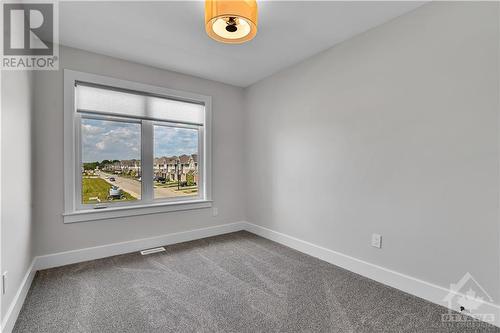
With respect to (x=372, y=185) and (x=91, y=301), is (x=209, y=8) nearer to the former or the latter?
(x=372, y=185)

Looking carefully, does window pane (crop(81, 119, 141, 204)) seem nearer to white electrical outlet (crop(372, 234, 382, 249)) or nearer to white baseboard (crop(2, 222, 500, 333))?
white baseboard (crop(2, 222, 500, 333))

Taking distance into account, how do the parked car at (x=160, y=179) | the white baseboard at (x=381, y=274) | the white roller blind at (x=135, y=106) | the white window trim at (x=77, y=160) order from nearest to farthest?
the white baseboard at (x=381, y=274)
the white window trim at (x=77, y=160)
the white roller blind at (x=135, y=106)
the parked car at (x=160, y=179)

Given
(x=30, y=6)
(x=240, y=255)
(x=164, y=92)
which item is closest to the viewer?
(x=30, y=6)

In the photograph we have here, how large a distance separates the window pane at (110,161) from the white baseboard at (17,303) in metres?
0.90

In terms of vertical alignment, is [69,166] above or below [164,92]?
below

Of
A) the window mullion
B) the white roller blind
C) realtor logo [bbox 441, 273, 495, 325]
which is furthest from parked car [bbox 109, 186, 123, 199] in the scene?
realtor logo [bbox 441, 273, 495, 325]

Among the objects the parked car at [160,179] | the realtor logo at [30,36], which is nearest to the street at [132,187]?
the parked car at [160,179]

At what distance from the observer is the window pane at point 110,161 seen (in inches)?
113

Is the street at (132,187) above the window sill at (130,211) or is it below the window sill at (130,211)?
above

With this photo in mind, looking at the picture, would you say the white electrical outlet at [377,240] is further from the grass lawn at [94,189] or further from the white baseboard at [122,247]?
the grass lawn at [94,189]

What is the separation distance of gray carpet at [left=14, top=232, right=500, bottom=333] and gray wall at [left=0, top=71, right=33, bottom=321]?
1.10ft

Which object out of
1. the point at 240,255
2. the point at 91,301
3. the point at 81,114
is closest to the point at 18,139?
the point at 81,114

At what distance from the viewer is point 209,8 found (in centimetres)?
165

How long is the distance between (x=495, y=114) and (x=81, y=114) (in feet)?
12.8
